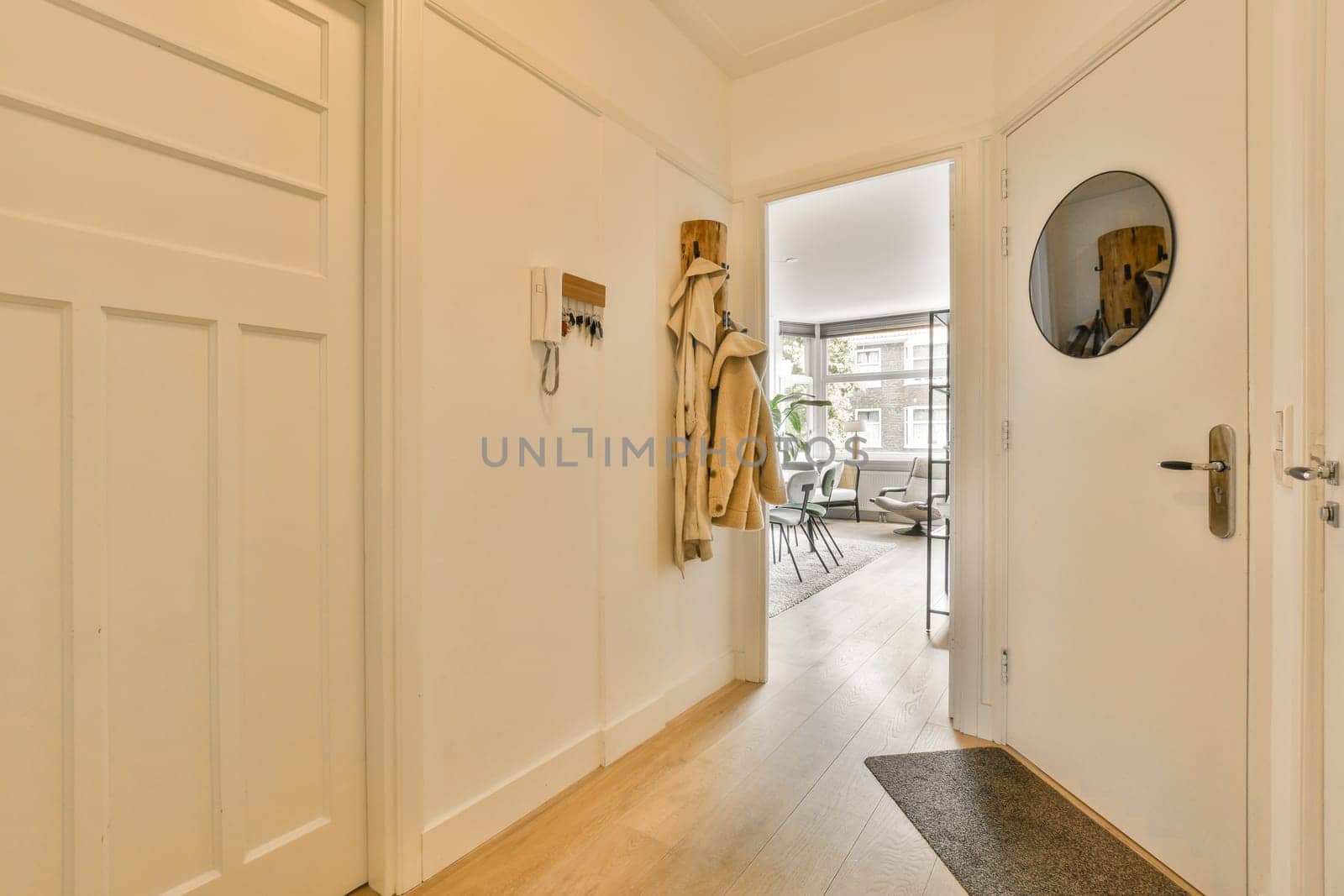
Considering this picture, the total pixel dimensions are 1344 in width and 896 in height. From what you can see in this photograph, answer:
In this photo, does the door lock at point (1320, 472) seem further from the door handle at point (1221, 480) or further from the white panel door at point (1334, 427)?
the door handle at point (1221, 480)

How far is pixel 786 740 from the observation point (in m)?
2.15

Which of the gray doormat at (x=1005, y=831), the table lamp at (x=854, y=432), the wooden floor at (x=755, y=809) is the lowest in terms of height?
the wooden floor at (x=755, y=809)

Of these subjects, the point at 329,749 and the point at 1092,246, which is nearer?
the point at 329,749

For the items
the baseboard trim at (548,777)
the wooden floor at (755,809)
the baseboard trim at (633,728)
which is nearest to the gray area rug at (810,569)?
the wooden floor at (755,809)

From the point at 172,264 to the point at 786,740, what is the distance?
2142 mm

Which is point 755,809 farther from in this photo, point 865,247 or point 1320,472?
point 865,247

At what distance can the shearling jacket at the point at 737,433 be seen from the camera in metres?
2.31

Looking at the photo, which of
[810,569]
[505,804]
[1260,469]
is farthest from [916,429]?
[505,804]

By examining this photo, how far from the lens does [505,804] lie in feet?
5.40

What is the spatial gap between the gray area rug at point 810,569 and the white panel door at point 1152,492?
2099 mm

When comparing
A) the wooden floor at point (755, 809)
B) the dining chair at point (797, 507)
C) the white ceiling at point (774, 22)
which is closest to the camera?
the wooden floor at point (755, 809)

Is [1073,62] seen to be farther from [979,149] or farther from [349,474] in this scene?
[349,474]

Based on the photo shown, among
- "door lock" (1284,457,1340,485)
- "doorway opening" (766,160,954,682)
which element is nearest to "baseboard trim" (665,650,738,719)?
"doorway opening" (766,160,954,682)

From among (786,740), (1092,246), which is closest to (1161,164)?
(1092,246)
